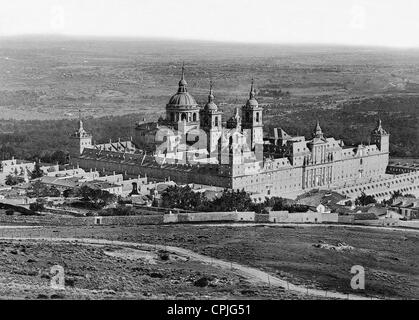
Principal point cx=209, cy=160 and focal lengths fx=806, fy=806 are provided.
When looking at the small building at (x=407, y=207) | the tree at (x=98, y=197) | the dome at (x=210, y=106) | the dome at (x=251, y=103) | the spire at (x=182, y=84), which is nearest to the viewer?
the tree at (x=98, y=197)

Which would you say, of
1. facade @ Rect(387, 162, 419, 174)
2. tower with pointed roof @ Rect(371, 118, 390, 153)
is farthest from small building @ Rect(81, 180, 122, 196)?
facade @ Rect(387, 162, 419, 174)

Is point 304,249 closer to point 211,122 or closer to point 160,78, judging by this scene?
point 211,122

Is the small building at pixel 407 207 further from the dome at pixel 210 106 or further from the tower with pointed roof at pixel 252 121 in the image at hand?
the dome at pixel 210 106

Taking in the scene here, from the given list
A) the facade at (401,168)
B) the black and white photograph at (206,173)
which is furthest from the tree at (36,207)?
the facade at (401,168)

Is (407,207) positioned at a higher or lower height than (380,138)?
lower

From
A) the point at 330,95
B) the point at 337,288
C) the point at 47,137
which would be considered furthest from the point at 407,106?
the point at 337,288

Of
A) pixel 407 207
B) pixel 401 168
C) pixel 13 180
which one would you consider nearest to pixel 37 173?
pixel 13 180

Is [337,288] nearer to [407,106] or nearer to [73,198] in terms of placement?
[73,198]
